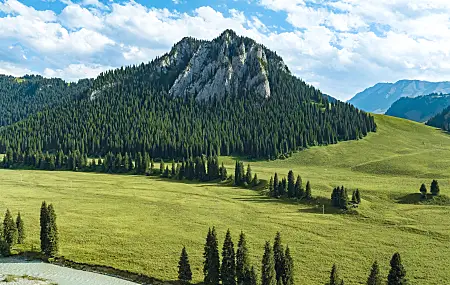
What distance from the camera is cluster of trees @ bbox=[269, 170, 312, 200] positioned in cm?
10201

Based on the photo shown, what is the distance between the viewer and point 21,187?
120 m

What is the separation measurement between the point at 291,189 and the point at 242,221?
29.9m

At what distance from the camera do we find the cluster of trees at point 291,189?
102 m

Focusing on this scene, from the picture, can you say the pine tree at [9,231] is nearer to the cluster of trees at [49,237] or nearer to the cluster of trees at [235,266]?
the cluster of trees at [49,237]

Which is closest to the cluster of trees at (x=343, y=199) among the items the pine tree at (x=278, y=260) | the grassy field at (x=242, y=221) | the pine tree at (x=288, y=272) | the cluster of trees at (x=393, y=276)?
the grassy field at (x=242, y=221)

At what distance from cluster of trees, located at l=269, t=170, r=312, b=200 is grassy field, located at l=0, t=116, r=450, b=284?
134 inches

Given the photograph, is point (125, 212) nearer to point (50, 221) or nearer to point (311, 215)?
point (50, 221)

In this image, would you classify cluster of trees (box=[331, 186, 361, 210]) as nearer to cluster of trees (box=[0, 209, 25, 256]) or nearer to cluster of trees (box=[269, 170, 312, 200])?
cluster of trees (box=[269, 170, 312, 200])

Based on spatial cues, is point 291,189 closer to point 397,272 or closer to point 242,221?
point 242,221

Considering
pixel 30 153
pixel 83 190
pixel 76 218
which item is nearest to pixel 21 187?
pixel 83 190

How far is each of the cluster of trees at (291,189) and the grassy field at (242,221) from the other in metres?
3.40

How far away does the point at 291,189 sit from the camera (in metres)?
106

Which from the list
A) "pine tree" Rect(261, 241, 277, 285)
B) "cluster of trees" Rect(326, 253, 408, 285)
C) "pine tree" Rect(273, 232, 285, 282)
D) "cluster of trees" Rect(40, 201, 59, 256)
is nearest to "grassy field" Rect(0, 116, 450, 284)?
"cluster of trees" Rect(40, 201, 59, 256)

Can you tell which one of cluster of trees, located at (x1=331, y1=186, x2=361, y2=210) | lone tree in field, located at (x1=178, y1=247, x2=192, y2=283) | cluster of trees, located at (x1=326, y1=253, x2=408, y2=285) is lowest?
lone tree in field, located at (x1=178, y1=247, x2=192, y2=283)
